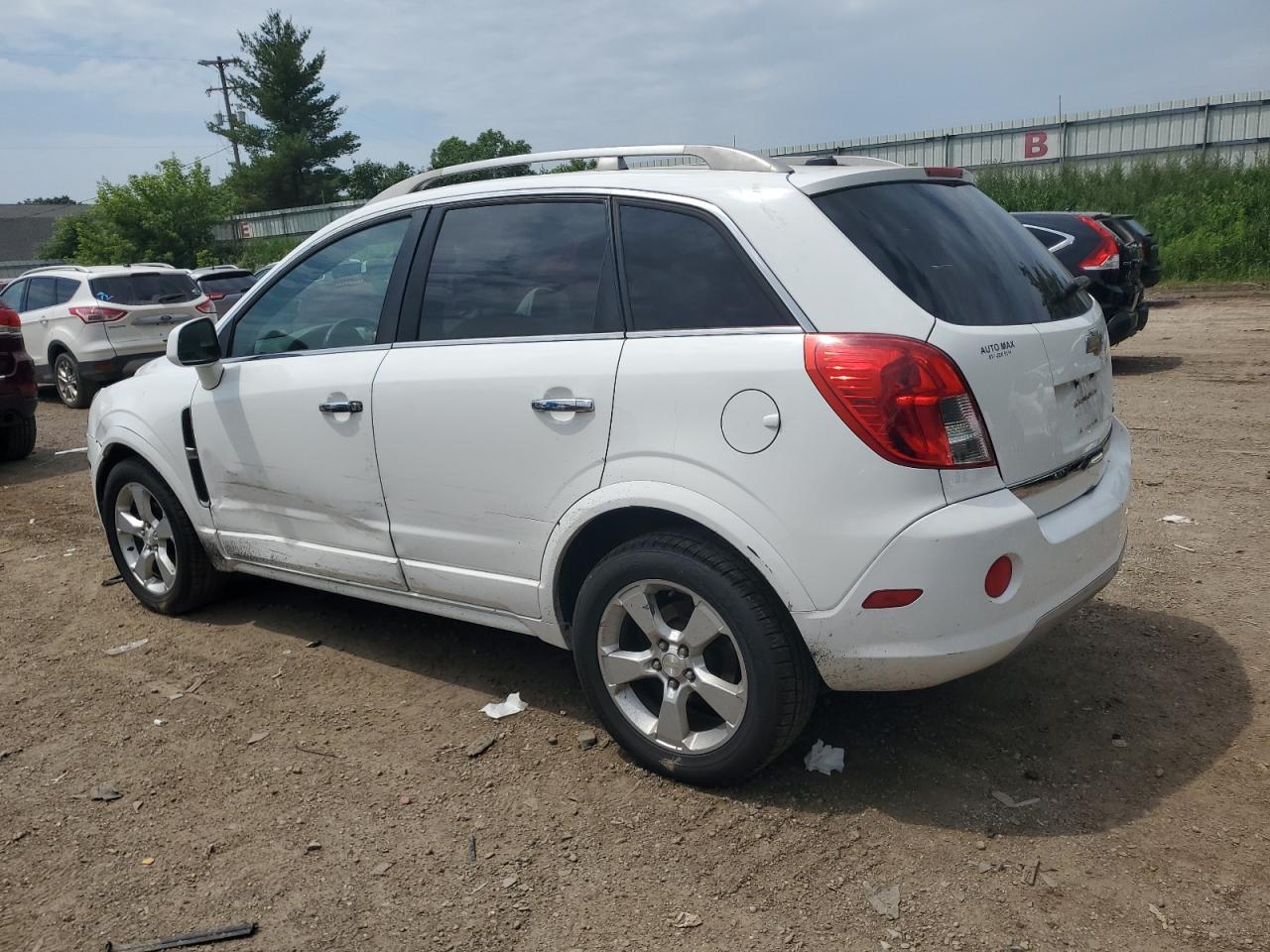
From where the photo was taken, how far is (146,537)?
193 inches

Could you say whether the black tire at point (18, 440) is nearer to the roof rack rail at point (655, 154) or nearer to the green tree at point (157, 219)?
the roof rack rail at point (655, 154)

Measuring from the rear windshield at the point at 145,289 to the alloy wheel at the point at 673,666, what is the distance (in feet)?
38.7

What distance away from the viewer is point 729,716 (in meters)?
3.01

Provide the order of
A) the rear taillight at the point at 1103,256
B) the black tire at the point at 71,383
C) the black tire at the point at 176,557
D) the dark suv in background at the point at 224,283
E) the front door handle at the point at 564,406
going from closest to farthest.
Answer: the front door handle at the point at 564,406 < the black tire at the point at 176,557 < the rear taillight at the point at 1103,256 < the black tire at the point at 71,383 < the dark suv in background at the point at 224,283

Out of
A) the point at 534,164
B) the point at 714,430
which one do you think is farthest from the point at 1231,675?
the point at 534,164

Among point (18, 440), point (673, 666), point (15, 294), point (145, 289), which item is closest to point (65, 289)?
point (145, 289)

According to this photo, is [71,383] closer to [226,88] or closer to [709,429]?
[709,429]

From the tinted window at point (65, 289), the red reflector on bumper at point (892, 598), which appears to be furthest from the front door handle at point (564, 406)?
the tinted window at point (65, 289)

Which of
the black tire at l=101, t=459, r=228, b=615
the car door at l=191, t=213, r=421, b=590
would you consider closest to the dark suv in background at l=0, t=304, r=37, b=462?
the black tire at l=101, t=459, r=228, b=615

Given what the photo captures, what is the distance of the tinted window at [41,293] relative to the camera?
13273mm

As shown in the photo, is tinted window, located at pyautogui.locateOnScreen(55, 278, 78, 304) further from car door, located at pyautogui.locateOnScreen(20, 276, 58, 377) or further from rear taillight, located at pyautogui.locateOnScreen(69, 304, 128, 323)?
rear taillight, located at pyautogui.locateOnScreen(69, 304, 128, 323)

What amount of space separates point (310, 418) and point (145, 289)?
10759 mm

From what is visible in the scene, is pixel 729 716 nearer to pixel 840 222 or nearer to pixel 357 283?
pixel 840 222

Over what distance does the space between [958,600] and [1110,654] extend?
1642 mm
